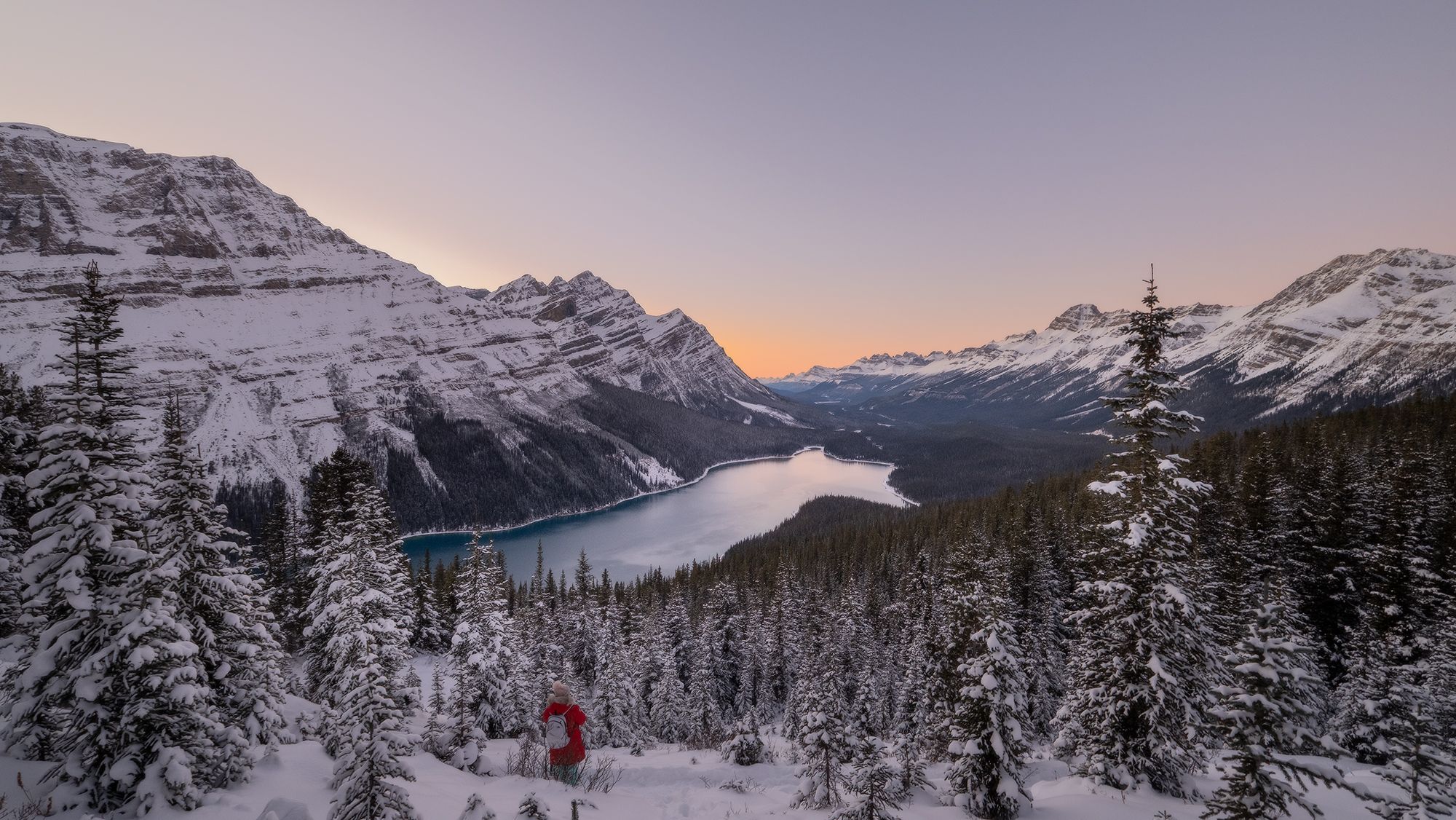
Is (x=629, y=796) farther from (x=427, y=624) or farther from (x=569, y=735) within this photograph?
(x=427, y=624)

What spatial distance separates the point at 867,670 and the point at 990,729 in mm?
21726

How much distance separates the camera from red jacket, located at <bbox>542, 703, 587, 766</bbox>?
42.5 feet

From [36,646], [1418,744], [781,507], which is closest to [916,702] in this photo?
[1418,744]

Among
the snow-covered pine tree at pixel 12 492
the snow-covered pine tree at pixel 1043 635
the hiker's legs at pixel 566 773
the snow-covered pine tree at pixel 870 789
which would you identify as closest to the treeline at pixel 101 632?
the hiker's legs at pixel 566 773

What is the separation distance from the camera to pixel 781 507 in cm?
18450

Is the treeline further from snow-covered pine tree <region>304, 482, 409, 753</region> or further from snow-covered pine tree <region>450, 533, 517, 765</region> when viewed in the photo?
snow-covered pine tree <region>450, 533, 517, 765</region>

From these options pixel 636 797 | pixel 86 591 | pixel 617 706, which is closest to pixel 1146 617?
pixel 636 797

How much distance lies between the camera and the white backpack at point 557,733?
504 inches

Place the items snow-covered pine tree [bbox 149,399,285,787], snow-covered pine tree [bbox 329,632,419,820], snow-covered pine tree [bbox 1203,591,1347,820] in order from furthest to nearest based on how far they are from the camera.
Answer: snow-covered pine tree [bbox 149,399,285,787] < snow-covered pine tree [bbox 1203,591,1347,820] < snow-covered pine tree [bbox 329,632,419,820]

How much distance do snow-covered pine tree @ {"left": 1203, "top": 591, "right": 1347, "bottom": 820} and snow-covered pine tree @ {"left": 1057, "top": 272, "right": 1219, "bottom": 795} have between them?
4892mm

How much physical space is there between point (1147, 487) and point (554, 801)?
1709cm

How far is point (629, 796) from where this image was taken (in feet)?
42.8

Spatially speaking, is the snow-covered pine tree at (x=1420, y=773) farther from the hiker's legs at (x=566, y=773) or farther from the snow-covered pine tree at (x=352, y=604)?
the snow-covered pine tree at (x=352, y=604)

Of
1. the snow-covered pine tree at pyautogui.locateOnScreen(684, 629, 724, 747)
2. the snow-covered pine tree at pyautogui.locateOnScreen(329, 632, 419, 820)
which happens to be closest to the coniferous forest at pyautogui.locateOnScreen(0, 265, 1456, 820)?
the snow-covered pine tree at pyautogui.locateOnScreen(329, 632, 419, 820)
